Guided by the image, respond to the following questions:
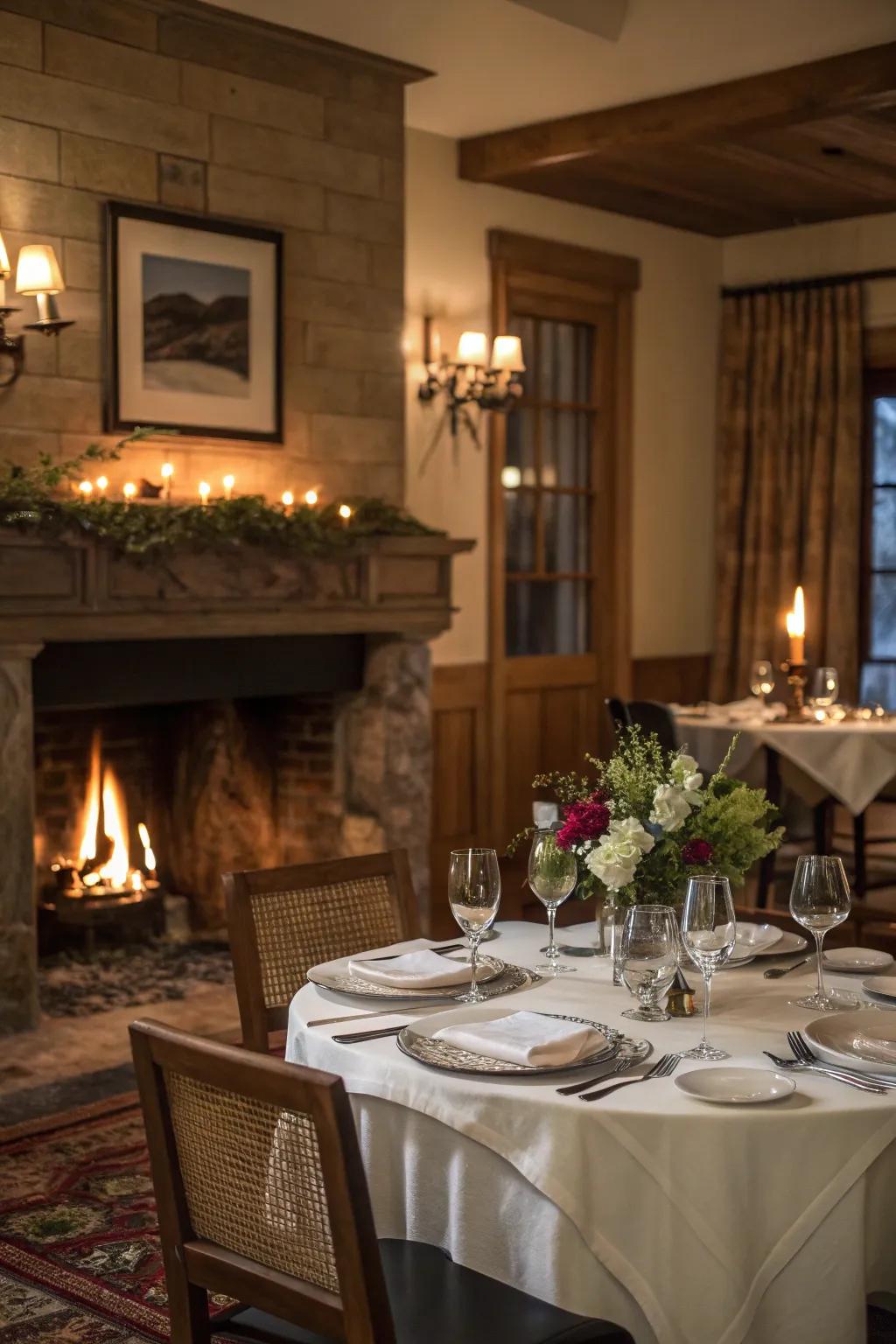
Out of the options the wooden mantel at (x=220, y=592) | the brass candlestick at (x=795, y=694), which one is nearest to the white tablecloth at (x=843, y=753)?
the brass candlestick at (x=795, y=694)

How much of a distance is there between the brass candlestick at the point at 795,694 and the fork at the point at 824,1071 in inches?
155

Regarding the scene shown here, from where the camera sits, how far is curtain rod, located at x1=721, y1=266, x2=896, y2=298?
7480 millimetres

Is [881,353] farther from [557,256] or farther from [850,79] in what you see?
[850,79]

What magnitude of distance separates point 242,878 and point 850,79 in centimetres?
391

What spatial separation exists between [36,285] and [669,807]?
9.66 feet

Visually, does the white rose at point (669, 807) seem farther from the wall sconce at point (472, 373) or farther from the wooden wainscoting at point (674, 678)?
the wooden wainscoting at point (674, 678)

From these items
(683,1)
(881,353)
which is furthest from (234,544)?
(881,353)

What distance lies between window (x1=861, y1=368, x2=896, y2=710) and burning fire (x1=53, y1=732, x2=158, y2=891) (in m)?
3.82

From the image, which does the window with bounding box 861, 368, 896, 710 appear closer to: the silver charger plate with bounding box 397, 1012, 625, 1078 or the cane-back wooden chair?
the silver charger plate with bounding box 397, 1012, 625, 1078

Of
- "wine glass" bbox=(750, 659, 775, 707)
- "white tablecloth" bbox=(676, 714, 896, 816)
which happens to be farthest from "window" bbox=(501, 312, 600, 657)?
"white tablecloth" bbox=(676, 714, 896, 816)

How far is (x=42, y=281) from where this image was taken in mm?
4461

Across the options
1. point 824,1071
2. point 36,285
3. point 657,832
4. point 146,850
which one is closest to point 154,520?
point 36,285

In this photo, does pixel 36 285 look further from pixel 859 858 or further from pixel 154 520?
pixel 859 858

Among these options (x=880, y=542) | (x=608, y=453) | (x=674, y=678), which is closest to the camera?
(x=608, y=453)
